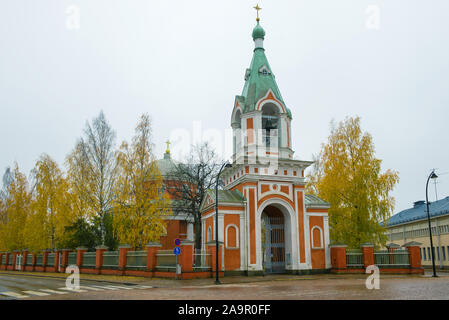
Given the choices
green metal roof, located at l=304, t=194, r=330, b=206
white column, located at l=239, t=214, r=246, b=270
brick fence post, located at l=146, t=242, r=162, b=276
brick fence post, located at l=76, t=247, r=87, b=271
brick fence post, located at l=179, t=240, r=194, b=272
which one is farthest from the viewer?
brick fence post, located at l=76, t=247, r=87, b=271

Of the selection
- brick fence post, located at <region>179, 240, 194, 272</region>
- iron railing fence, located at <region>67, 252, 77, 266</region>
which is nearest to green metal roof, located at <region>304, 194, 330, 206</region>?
brick fence post, located at <region>179, 240, 194, 272</region>

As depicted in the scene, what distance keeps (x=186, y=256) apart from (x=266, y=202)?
6.90m

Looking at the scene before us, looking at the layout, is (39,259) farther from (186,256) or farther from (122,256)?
(186,256)

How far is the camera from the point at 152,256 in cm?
2262

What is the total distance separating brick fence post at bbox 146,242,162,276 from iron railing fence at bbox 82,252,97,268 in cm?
699

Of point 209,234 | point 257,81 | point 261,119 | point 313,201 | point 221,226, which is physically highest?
point 257,81

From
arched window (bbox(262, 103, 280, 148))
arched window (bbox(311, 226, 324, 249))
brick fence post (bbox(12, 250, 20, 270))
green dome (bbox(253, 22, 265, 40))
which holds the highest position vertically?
green dome (bbox(253, 22, 265, 40))

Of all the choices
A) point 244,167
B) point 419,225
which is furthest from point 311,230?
Answer: point 419,225

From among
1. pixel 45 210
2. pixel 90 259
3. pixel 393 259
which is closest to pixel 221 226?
pixel 90 259

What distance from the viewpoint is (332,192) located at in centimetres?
2878

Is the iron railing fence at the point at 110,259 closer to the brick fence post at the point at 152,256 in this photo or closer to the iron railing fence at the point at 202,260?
the brick fence post at the point at 152,256

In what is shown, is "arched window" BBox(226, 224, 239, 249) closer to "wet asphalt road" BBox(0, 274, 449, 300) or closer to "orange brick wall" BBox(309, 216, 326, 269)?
"orange brick wall" BBox(309, 216, 326, 269)

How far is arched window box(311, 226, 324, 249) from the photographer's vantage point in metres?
25.7
